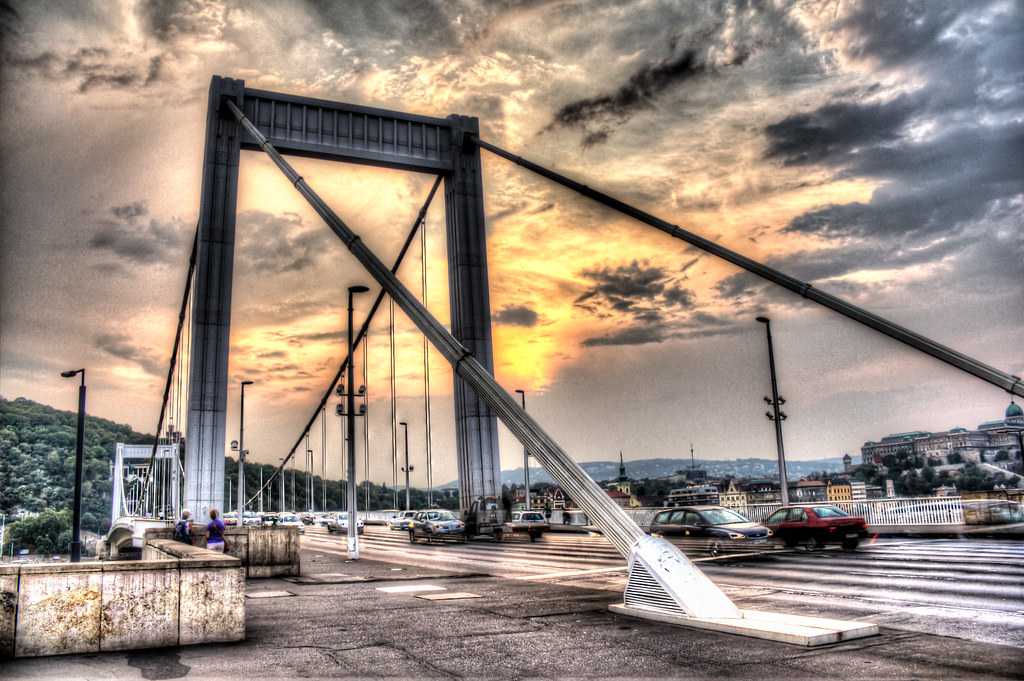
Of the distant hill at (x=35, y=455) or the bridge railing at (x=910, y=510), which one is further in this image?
the distant hill at (x=35, y=455)

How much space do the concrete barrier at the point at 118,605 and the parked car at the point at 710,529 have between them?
15397 millimetres

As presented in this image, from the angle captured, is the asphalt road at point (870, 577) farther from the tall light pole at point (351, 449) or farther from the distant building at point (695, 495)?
the distant building at point (695, 495)

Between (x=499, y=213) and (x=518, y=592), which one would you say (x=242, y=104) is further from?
(x=518, y=592)

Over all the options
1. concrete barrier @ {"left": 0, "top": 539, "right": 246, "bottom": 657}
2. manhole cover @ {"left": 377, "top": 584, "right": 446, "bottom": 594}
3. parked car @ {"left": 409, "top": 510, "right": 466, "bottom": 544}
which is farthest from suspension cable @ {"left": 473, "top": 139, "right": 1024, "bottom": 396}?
parked car @ {"left": 409, "top": 510, "right": 466, "bottom": 544}

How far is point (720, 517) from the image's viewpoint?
22969 millimetres

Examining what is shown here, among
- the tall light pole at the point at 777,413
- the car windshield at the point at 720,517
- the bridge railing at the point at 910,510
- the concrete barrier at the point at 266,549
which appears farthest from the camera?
the tall light pole at the point at 777,413

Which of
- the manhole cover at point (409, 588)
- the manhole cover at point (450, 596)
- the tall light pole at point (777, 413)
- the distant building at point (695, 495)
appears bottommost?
the distant building at point (695, 495)

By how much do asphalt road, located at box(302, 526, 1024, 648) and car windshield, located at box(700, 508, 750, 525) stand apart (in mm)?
1910

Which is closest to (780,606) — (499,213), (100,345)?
(499,213)

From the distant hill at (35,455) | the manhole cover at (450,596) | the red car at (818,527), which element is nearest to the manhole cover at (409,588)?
the manhole cover at (450,596)

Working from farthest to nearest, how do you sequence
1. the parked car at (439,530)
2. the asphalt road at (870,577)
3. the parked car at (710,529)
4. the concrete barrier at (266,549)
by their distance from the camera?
the parked car at (439,530) → the parked car at (710,529) → the concrete barrier at (266,549) → the asphalt road at (870,577)

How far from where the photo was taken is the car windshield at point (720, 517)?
22625mm

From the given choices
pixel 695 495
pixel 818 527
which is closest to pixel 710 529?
pixel 818 527

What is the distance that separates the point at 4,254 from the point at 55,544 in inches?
3884
